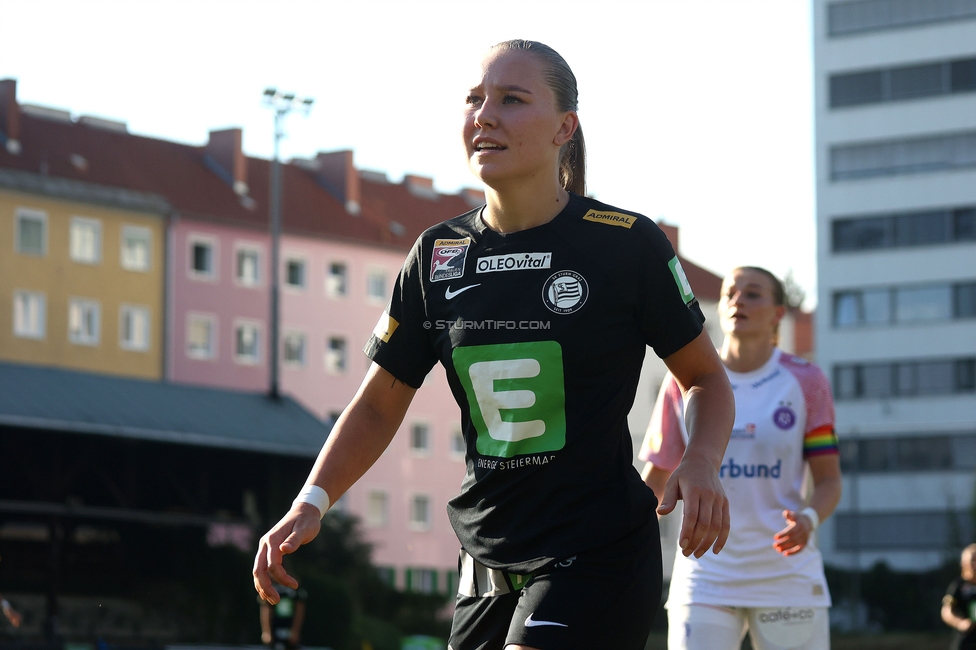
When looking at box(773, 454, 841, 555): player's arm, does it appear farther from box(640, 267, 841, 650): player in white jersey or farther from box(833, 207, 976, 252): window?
box(833, 207, 976, 252): window

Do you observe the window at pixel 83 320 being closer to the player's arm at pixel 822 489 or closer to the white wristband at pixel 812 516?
the player's arm at pixel 822 489

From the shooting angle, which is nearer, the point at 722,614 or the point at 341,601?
the point at 722,614

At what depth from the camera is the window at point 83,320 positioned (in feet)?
221

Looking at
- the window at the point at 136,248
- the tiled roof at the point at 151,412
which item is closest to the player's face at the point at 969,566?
the tiled roof at the point at 151,412

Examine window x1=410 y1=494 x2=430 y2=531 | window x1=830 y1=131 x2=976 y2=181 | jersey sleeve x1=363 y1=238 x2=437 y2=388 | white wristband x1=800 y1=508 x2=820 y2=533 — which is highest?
window x1=830 y1=131 x2=976 y2=181

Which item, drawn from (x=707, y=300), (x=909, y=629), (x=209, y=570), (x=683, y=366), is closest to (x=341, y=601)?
(x=209, y=570)

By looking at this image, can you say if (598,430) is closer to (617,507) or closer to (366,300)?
(617,507)

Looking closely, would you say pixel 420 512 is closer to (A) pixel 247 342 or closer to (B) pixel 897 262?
(A) pixel 247 342

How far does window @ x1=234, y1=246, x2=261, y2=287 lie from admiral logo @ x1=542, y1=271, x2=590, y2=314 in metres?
71.3

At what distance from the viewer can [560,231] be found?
426cm

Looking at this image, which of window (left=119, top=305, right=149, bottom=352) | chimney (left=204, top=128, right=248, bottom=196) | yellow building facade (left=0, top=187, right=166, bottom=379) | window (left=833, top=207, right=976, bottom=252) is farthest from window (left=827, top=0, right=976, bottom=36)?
window (left=119, top=305, right=149, bottom=352)

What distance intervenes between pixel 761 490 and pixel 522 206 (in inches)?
124

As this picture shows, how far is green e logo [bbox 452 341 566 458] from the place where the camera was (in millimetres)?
4086

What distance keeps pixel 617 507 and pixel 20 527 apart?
4779cm
